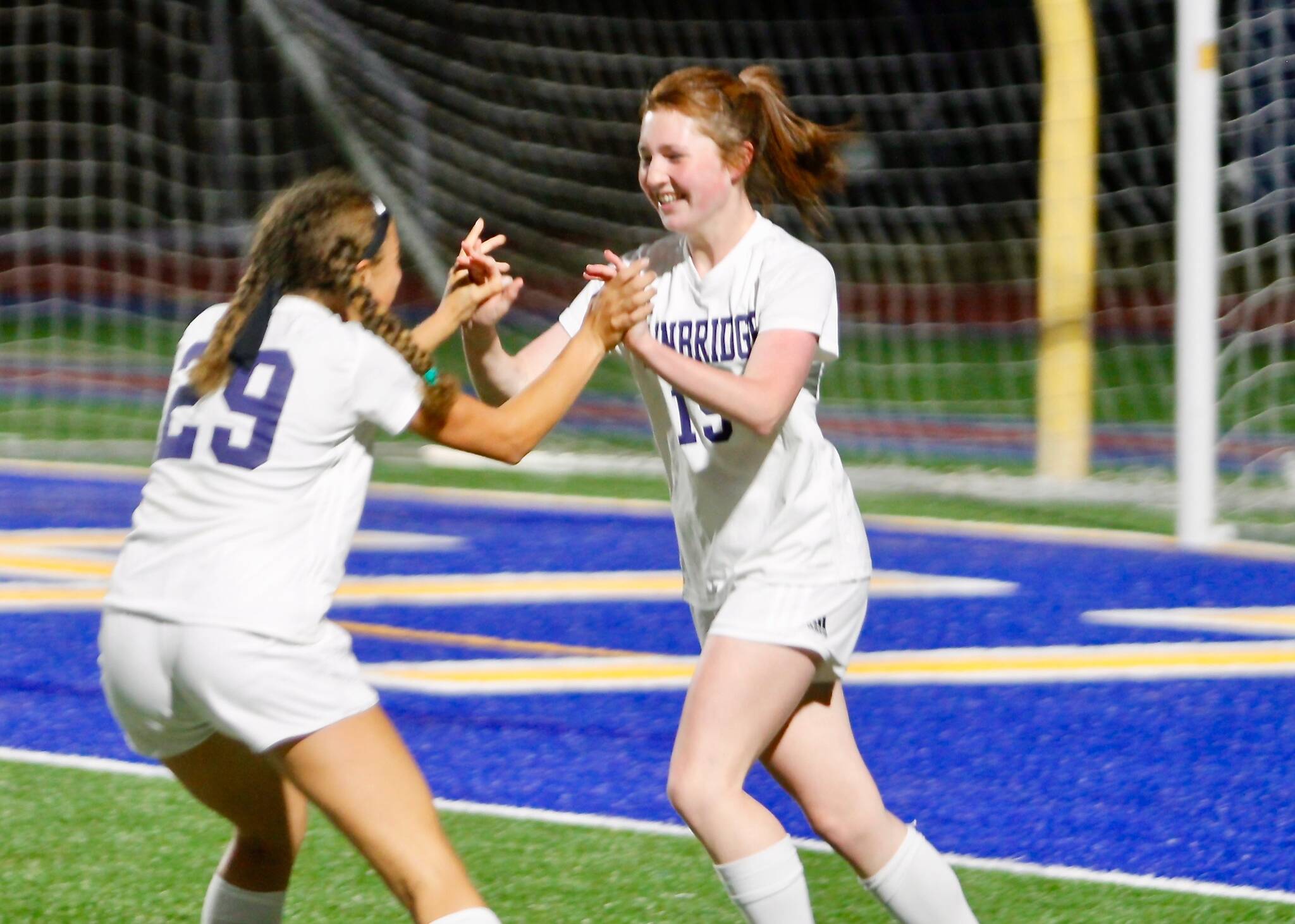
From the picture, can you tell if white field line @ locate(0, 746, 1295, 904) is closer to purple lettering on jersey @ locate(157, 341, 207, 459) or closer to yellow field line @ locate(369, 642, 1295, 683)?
yellow field line @ locate(369, 642, 1295, 683)

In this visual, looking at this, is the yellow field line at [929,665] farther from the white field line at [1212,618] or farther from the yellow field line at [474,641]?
the white field line at [1212,618]

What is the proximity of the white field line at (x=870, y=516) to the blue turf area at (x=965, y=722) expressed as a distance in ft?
0.78

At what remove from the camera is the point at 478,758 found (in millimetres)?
5883

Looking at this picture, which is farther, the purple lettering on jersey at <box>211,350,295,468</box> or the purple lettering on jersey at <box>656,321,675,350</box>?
the purple lettering on jersey at <box>656,321,675,350</box>

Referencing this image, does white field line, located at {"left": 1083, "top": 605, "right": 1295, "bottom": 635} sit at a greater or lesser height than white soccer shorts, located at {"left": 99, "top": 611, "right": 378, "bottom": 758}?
lesser

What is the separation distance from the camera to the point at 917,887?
375cm

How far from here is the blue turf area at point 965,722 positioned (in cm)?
519

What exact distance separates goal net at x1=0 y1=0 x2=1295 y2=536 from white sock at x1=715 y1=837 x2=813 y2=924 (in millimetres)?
2864

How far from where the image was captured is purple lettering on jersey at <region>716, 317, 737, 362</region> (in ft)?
12.7

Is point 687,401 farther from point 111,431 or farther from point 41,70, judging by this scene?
point 41,70

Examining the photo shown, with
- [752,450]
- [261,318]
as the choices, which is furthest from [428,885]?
[752,450]

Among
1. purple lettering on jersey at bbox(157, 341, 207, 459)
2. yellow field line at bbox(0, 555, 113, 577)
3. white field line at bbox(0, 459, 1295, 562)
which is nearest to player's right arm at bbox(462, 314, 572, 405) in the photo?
purple lettering on jersey at bbox(157, 341, 207, 459)

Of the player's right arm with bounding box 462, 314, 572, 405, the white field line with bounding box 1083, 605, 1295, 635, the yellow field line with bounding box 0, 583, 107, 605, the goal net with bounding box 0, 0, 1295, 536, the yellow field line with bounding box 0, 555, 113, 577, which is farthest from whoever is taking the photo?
the goal net with bounding box 0, 0, 1295, 536

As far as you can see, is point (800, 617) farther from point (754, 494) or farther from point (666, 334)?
point (666, 334)
